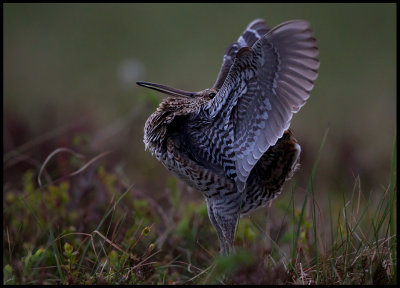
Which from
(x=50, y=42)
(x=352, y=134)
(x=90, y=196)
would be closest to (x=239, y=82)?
(x=90, y=196)

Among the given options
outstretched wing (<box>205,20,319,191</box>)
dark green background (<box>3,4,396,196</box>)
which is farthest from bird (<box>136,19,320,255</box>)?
dark green background (<box>3,4,396,196</box>)

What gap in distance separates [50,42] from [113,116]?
6.46m

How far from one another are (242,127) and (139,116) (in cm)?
412

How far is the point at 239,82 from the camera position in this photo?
3543 millimetres

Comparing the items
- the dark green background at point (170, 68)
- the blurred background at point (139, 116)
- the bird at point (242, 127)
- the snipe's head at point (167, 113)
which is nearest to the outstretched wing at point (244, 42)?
the bird at point (242, 127)

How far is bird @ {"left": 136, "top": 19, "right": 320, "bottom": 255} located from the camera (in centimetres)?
345

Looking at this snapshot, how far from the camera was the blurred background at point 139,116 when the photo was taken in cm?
482

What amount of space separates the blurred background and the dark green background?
3 centimetres

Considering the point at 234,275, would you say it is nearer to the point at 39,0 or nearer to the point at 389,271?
the point at 389,271

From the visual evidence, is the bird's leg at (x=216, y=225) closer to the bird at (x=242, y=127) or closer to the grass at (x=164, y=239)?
the bird at (x=242, y=127)

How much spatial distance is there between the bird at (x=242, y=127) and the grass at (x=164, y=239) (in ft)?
0.86

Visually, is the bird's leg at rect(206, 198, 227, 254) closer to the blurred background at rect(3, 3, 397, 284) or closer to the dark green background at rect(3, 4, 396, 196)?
the blurred background at rect(3, 3, 397, 284)

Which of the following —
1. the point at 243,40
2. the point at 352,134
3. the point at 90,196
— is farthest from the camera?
the point at 352,134

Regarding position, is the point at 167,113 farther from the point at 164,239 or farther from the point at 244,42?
the point at 164,239
